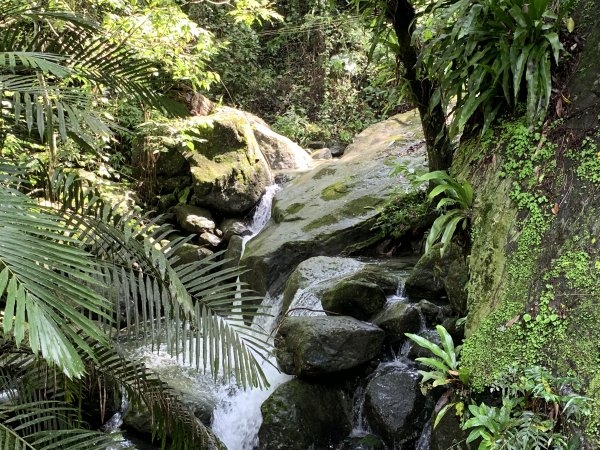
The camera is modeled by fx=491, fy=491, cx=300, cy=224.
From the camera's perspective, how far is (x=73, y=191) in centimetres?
Result: 260

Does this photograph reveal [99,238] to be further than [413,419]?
No

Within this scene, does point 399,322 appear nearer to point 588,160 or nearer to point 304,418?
point 304,418

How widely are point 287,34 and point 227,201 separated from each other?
22.2 feet

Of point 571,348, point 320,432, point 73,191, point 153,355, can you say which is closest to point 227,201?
point 153,355

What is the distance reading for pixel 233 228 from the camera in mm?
9023

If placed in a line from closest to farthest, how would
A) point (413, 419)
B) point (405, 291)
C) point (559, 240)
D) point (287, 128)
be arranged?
point (559, 240), point (413, 419), point (405, 291), point (287, 128)

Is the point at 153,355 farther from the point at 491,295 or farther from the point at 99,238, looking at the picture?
the point at 491,295

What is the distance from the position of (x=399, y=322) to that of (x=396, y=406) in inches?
32.1

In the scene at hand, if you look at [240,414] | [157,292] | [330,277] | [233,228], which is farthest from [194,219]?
[157,292]

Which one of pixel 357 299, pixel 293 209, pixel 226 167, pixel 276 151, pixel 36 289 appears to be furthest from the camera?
pixel 276 151

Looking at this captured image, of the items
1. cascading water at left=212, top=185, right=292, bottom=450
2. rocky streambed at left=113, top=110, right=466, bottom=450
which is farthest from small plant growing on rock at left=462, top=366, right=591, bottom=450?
cascading water at left=212, top=185, right=292, bottom=450

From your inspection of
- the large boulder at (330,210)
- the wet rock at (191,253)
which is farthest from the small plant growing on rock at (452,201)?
the wet rock at (191,253)

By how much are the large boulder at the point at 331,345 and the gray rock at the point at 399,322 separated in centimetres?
15

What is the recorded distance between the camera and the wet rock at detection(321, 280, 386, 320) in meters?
5.05
